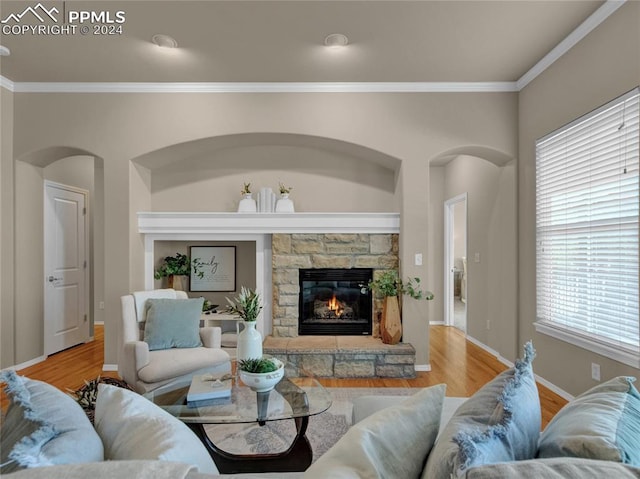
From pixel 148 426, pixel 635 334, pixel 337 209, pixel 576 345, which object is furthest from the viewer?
pixel 337 209

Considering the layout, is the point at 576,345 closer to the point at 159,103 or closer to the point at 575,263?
the point at 575,263

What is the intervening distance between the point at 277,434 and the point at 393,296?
1932 millimetres

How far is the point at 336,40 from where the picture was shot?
3.18 meters

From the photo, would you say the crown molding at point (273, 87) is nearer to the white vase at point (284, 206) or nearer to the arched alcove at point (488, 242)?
the arched alcove at point (488, 242)

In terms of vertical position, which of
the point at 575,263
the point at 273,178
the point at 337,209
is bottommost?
the point at 575,263

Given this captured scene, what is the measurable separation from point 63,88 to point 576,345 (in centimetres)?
556

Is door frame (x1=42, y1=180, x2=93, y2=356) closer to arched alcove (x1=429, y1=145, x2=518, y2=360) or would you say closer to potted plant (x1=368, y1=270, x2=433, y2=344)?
potted plant (x1=368, y1=270, x2=433, y2=344)

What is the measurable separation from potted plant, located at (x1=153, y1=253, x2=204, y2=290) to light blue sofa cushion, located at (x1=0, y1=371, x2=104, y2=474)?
3710mm

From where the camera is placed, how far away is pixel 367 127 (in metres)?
4.06

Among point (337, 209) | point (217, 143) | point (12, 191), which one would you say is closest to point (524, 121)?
point (337, 209)

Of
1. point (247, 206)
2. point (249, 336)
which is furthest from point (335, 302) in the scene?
point (249, 336)

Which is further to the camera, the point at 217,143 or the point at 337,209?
the point at 337,209

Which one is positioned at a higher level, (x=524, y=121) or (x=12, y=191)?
(x=524, y=121)

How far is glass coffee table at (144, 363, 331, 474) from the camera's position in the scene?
1.81 m
